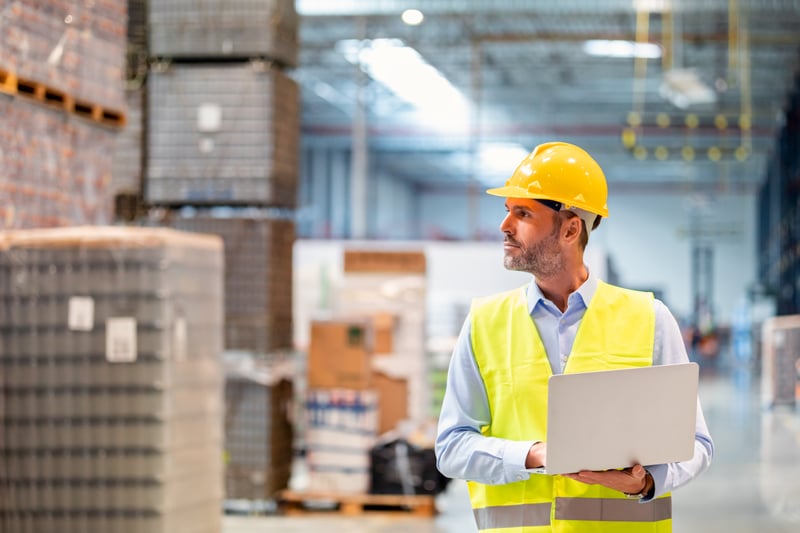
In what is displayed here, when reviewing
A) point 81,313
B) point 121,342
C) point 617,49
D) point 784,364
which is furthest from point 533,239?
point 617,49

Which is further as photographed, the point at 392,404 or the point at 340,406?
the point at 392,404

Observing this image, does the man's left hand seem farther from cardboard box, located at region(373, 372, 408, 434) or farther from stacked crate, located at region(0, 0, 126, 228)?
cardboard box, located at region(373, 372, 408, 434)

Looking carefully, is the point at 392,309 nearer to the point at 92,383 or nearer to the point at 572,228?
the point at 92,383

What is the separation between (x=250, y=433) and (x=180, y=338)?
375cm

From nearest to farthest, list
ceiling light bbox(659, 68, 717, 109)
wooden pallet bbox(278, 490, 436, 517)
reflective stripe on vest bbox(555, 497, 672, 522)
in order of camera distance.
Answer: reflective stripe on vest bbox(555, 497, 672, 522) → wooden pallet bbox(278, 490, 436, 517) → ceiling light bbox(659, 68, 717, 109)

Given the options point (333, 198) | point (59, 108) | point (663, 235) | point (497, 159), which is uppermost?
point (497, 159)

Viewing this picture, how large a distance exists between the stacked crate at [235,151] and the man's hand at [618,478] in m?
6.87

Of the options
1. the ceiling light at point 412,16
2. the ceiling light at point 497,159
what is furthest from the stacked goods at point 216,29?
the ceiling light at point 497,159

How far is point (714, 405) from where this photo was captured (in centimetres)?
1894

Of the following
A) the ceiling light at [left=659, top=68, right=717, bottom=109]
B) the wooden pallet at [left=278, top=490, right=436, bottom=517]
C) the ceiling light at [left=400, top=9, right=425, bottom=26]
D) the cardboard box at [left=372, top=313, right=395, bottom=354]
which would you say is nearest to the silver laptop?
the wooden pallet at [left=278, top=490, right=436, bottom=517]

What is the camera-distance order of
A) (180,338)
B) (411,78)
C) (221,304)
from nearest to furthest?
(180,338), (221,304), (411,78)

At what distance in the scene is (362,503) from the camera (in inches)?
352

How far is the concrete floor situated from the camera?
27.9 feet

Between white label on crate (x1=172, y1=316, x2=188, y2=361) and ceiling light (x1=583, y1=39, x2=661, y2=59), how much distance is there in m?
18.5
